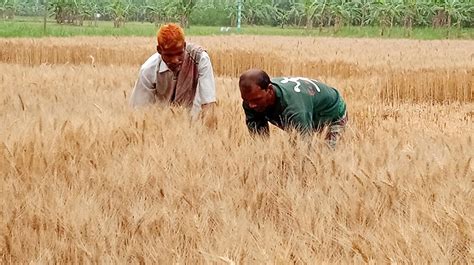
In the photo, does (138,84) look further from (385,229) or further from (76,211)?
(385,229)

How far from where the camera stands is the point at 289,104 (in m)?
3.24

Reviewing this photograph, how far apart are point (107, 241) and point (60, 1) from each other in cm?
4680

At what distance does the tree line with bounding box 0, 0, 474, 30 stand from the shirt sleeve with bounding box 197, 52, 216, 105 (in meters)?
34.1

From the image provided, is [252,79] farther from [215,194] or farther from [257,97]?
[215,194]

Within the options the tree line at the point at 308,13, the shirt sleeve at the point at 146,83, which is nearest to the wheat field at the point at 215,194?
the shirt sleeve at the point at 146,83

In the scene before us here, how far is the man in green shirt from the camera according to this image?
3.13 metres

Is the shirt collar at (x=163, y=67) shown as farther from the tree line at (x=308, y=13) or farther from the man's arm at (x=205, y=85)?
the tree line at (x=308, y=13)

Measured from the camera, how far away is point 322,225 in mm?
1875

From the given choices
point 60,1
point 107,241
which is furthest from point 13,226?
point 60,1

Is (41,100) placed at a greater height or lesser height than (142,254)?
lesser

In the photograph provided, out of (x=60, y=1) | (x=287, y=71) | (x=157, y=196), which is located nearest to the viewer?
(x=157, y=196)

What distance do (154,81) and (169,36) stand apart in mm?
562

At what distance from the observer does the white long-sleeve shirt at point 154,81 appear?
438 centimetres

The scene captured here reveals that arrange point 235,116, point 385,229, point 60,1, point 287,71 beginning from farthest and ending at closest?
point 60,1 → point 287,71 → point 235,116 → point 385,229
